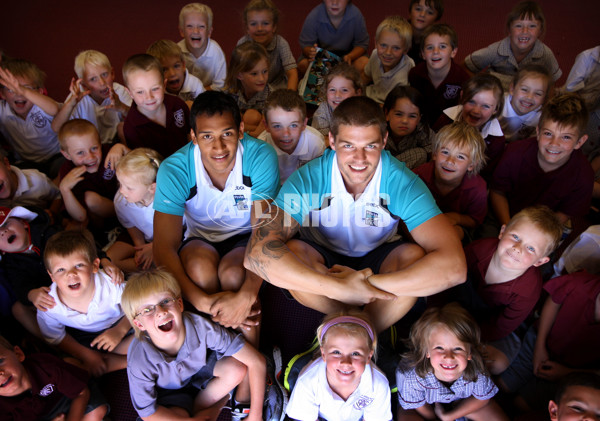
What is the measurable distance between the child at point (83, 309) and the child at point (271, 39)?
207 cm

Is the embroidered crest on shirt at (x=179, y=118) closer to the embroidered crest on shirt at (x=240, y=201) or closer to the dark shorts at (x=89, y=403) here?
the embroidered crest on shirt at (x=240, y=201)

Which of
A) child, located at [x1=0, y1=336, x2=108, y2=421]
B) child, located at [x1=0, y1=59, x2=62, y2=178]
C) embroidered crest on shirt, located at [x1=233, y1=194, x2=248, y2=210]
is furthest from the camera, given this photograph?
child, located at [x1=0, y1=59, x2=62, y2=178]

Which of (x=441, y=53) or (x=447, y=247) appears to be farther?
(x=441, y=53)

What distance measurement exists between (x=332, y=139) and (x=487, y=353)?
44.7 inches

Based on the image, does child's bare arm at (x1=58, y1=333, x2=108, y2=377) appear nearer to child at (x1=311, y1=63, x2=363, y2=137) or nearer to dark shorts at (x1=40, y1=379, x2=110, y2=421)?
dark shorts at (x1=40, y1=379, x2=110, y2=421)

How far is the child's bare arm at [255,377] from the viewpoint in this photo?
1767mm

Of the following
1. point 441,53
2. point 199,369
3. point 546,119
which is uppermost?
point 441,53

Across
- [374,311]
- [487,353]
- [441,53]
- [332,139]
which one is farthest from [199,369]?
[441,53]

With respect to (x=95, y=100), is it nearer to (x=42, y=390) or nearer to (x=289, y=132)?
(x=289, y=132)

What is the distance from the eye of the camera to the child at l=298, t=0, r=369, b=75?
3.48m

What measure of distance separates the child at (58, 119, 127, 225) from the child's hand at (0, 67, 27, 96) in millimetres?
550

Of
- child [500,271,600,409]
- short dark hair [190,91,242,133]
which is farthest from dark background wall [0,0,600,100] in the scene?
child [500,271,600,409]

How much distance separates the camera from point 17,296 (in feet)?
6.55

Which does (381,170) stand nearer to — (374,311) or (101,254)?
(374,311)
